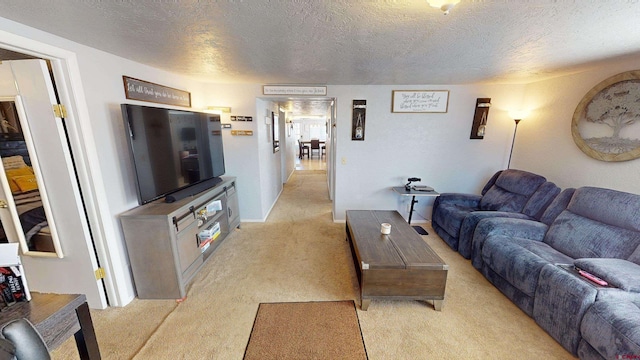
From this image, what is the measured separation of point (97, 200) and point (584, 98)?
472cm

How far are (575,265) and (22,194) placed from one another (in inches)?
165

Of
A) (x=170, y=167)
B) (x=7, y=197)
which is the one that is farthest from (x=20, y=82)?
(x=170, y=167)

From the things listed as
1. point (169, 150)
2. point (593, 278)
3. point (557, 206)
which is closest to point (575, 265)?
point (593, 278)

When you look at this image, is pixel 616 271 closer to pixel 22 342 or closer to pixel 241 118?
pixel 22 342

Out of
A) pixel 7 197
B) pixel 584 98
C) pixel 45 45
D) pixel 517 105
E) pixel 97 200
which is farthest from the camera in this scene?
pixel 517 105

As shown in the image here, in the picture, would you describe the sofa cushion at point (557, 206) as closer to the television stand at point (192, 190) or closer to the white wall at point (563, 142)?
the white wall at point (563, 142)

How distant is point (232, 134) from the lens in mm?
3348

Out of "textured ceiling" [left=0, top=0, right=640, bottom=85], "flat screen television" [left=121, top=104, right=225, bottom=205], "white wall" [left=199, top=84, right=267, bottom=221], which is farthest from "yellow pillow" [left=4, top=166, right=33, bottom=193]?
"white wall" [left=199, top=84, right=267, bottom=221]

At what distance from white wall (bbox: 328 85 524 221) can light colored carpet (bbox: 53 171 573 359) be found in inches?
45.4

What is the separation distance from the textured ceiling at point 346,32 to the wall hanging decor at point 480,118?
804mm

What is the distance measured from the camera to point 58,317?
925 mm

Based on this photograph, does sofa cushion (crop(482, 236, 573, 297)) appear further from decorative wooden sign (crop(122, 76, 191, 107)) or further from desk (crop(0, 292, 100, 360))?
decorative wooden sign (crop(122, 76, 191, 107))

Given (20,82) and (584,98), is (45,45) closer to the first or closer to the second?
(20,82)

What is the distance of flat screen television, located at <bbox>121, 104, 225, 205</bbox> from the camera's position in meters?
1.84
